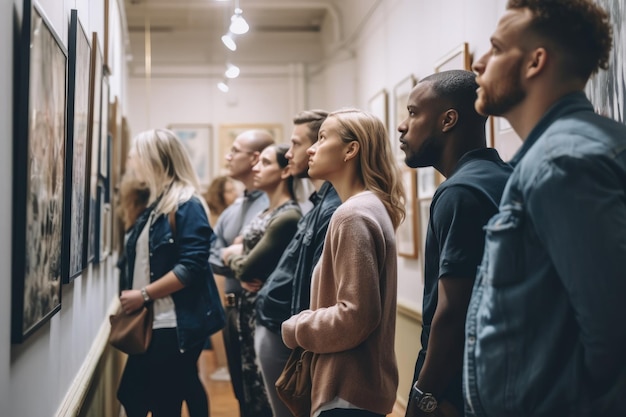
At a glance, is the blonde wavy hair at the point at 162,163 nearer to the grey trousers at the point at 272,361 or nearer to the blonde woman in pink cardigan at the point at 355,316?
the grey trousers at the point at 272,361

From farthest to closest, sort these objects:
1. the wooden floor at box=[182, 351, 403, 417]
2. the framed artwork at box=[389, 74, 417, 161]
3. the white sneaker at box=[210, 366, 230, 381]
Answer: the white sneaker at box=[210, 366, 230, 381] → the wooden floor at box=[182, 351, 403, 417] → the framed artwork at box=[389, 74, 417, 161]

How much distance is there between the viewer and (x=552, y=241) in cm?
120

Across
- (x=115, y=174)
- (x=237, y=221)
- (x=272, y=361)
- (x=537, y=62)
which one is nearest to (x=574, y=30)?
(x=537, y=62)

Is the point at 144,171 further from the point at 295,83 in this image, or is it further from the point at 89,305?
the point at 295,83

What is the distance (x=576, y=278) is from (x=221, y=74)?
785 centimetres

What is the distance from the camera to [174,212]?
10.3ft

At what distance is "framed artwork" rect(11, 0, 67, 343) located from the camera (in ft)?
4.95

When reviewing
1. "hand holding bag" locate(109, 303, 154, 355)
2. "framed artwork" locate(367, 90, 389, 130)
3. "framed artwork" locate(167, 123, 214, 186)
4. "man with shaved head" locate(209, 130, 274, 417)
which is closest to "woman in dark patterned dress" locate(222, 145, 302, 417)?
"man with shaved head" locate(209, 130, 274, 417)

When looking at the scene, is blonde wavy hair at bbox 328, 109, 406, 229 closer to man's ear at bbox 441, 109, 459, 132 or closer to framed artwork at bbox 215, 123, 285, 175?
man's ear at bbox 441, 109, 459, 132

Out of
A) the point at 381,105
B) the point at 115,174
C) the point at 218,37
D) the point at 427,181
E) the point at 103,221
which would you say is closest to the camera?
the point at 103,221

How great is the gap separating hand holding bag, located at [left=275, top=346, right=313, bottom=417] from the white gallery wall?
724mm

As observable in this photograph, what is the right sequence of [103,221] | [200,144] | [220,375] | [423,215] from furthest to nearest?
[200,144], [220,375], [423,215], [103,221]

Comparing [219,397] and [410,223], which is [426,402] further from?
[219,397]

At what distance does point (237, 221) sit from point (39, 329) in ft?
7.61
